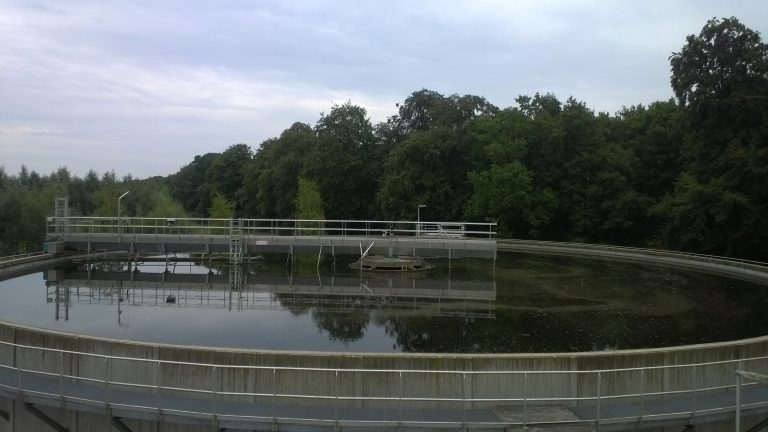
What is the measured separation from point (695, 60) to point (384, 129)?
36.8 meters

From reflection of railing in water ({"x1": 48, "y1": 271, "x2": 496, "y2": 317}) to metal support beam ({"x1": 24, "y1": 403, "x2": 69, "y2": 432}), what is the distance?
10.1 meters

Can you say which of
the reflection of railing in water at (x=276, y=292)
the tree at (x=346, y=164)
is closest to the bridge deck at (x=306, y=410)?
the reflection of railing in water at (x=276, y=292)

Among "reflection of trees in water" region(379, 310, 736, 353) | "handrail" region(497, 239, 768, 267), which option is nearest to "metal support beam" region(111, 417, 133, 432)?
"reflection of trees in water" region(379, 310, 736, 353)

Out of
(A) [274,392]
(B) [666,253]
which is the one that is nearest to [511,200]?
(B) [666,253]

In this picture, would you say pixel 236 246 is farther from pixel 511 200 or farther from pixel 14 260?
pixel 511 200

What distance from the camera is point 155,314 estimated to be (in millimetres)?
21969

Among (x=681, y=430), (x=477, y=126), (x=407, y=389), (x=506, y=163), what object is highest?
(x=477, y=126)

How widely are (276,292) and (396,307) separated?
6272 millimetres

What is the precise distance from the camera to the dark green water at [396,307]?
734 inches

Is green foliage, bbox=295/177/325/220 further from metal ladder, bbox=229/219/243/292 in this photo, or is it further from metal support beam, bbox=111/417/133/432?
metal support beam, bbox=111/417/133/432

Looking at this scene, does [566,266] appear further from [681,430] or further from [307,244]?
[681,430]

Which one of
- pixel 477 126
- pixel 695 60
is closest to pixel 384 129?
pixel 477 126

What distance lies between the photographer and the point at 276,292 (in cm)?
2686

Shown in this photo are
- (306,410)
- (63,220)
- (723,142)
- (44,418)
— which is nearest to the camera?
(306,410)
